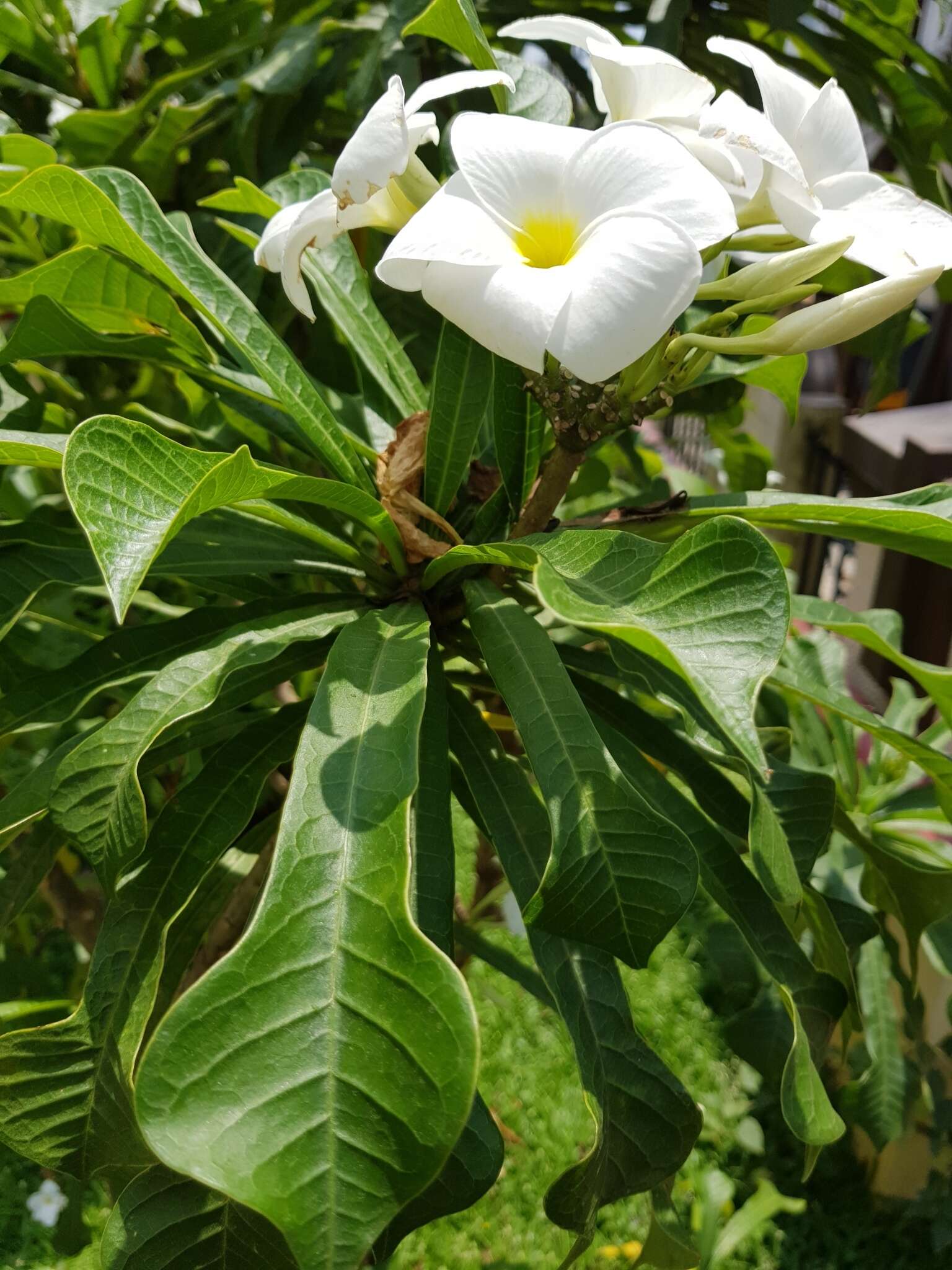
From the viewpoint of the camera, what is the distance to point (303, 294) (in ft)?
2.20

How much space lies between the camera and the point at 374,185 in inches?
22.0

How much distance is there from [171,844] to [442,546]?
292 millimetres

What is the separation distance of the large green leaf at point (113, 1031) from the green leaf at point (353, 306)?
0.40 m

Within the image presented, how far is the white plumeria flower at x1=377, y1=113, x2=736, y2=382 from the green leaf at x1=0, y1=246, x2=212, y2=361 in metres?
0.31

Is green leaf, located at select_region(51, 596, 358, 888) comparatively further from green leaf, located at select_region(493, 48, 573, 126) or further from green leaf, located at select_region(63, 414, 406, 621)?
green leaf, located at select_region(493, 48, 573, 126)

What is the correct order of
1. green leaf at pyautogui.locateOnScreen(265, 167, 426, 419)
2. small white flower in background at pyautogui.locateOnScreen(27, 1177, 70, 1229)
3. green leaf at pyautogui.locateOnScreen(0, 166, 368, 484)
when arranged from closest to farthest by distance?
green leaf at pyautogui.locateOnScreen(0, 166, 368, 484), green leaf at pyautogui.locateOnScreen(265, 167, 426, 419), small white flower in background at pyautogui.locateOnScreen(27, 1177, 70, 1229)

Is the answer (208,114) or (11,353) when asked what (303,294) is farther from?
(208,114)

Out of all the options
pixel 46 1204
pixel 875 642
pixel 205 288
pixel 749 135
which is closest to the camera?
pixel 749 135

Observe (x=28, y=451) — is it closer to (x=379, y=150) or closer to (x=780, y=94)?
(x=379, y=150)

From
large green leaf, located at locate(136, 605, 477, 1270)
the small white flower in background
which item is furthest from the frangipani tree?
the small white flower in background

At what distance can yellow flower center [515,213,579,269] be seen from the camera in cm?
55

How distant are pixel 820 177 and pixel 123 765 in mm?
589

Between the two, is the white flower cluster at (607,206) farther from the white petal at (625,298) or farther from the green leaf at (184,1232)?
the green leaf at (184,1232)

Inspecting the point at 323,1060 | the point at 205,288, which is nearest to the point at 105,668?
the point at 205,288
